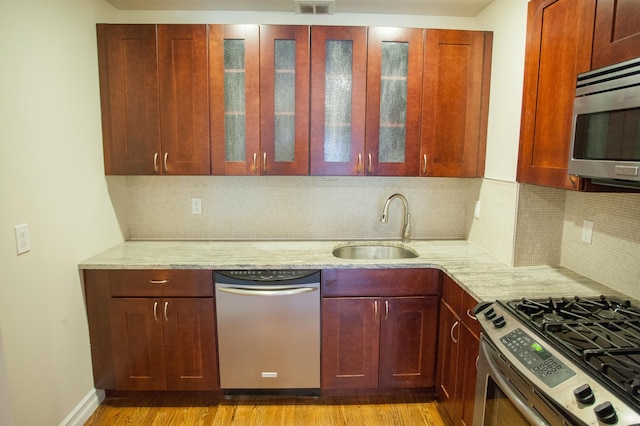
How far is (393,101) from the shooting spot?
2.38 metres

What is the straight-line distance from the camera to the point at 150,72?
2318 mm

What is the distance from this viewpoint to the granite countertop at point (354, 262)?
1.82 m

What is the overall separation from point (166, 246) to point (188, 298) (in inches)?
20.8

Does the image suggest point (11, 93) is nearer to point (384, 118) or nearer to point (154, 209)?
point (154, 209)

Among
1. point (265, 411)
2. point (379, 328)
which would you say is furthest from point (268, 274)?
point (265, 411)

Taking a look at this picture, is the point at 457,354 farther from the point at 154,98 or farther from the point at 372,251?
the point at 154,98

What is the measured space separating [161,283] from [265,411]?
39.1 inches

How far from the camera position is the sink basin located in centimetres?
268

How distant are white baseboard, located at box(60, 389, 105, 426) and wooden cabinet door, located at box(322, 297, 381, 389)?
4.51ft

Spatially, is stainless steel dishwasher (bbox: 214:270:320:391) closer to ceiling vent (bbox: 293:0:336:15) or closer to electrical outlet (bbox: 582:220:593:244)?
electrical outlet (bbox: 582:220:593:244)

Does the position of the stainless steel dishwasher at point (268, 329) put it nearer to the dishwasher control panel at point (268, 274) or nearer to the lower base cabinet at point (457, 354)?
the dishwasher control panel at point (268, 274)

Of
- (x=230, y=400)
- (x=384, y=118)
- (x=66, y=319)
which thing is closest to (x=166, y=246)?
(x=66, y=319)

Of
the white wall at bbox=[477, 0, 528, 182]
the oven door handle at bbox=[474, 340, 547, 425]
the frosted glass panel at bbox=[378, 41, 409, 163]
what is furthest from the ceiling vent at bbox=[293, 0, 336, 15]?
the oven door handle at bbox=[474, 340, 547, 425]

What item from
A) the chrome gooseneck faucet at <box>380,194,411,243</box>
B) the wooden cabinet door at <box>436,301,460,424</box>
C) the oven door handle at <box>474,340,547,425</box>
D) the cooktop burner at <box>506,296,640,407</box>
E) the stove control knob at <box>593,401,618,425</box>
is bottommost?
the wooden cabinet door at <box>436,301,460,424</box>
